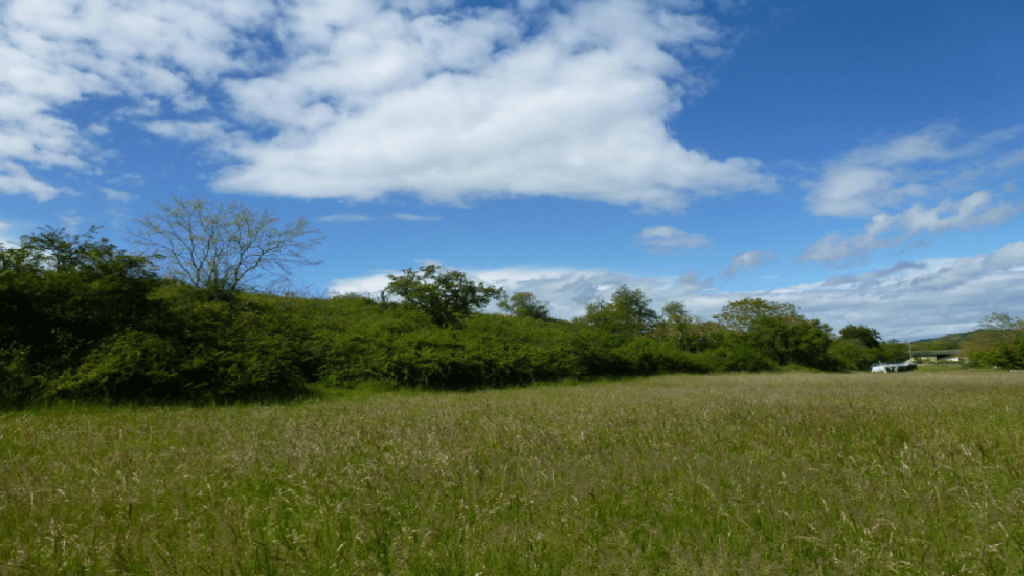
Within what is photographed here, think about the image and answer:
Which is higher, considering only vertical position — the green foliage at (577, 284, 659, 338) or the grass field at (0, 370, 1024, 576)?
the green foliage at (577, 284, 659, 338)

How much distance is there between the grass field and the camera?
3088mm

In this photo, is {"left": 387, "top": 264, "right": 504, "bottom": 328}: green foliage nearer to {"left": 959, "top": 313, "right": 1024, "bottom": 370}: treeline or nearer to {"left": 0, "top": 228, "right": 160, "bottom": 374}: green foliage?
{"left": 0, "top": 228, "right": 160, "bottom": 374}: green foliage

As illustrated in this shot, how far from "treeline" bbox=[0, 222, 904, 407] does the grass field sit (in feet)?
18.6

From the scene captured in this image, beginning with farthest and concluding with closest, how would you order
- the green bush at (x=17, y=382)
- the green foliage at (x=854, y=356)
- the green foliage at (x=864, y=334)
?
1. the green foliage at (x=864, y=334)
2. the green foliage at (x=854, y=356)
3. the green bush at (x=17, y=382)

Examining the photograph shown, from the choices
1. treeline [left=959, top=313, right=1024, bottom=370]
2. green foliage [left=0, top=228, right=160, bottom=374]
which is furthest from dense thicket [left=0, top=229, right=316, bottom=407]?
treeline [left=959, top=313, right=1024, bottom=370]

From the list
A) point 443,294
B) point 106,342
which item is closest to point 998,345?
point 443,294

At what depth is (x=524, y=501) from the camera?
3.88m

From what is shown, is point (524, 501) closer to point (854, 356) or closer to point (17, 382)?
point (17, 382)

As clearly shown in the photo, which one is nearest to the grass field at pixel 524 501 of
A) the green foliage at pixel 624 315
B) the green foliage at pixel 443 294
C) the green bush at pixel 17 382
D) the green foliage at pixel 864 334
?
the green bush at pixel 17 382

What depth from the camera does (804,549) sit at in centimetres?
335

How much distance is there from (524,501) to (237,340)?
46.5 feet

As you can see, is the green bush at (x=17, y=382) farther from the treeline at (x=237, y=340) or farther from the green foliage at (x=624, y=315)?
the green foliage at (x=624, y=315)

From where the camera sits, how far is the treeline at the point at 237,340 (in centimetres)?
1207

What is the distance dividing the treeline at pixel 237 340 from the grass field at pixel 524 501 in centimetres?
568
